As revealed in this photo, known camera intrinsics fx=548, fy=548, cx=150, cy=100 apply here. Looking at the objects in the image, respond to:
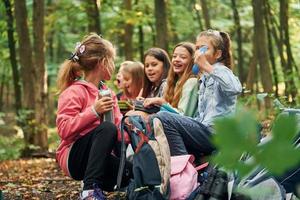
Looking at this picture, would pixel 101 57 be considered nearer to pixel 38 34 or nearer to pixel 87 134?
pixel 87 134

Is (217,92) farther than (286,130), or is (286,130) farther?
(217,92)

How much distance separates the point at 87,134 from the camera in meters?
3.73

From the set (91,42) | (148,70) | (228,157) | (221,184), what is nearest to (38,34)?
(148,70)

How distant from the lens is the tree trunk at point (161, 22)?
8.81 metres

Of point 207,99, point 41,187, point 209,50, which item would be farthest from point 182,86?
point 41,187

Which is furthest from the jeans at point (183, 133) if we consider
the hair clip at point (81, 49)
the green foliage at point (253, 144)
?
the green foliage at point (253, 144)

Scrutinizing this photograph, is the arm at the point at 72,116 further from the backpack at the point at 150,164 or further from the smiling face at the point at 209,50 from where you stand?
the smiling face at the point at 209,50

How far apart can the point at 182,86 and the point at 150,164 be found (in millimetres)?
1290

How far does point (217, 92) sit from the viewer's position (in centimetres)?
387

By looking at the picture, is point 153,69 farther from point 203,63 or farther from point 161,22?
point 161,22

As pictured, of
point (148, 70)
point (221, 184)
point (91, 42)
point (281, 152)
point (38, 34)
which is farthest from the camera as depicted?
point (38, 34)

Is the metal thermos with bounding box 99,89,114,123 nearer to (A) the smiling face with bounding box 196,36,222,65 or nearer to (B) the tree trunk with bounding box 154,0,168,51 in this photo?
(A) the smiling face with bounding box 196,36,222,65

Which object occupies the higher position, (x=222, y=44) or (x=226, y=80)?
(x=222, y=44)

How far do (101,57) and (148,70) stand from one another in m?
1.30
